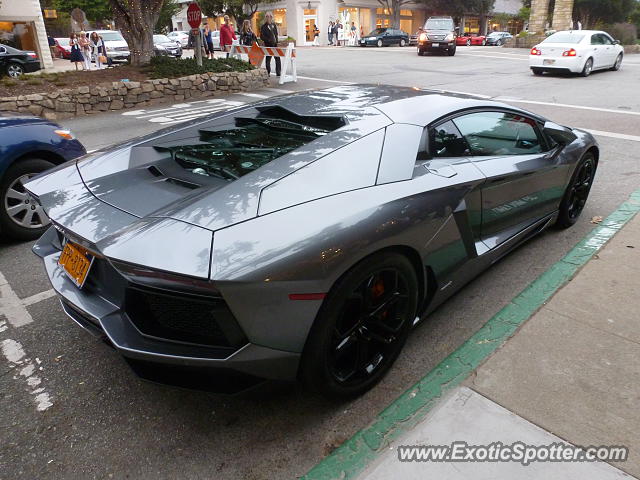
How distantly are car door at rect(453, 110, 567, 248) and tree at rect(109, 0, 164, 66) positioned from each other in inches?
473

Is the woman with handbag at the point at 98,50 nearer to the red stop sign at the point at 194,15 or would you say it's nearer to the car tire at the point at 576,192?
the red stop sign at the point at 194,15

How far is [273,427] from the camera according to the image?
7.39 ft

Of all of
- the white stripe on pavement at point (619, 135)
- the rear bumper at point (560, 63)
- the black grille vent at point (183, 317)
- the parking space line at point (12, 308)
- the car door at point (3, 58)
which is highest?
the car door at point (3, 58)

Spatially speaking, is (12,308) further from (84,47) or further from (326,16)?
(326,16)

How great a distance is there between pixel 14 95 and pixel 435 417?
451 inches

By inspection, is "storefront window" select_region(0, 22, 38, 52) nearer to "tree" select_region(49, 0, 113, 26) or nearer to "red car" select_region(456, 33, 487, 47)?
"tree" select_region(49, 0, 113, 26)

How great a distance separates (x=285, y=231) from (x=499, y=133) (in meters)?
2.23

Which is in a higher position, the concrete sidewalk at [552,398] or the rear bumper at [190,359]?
the rear bumper at [190,359]

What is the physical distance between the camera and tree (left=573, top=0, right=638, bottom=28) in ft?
131

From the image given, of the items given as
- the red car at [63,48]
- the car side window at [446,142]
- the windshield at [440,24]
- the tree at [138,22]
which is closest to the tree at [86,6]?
the red car at [63,48]

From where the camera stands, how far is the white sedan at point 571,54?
51.1 feet

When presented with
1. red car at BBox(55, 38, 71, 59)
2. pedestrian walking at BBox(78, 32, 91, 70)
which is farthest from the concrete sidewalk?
red car at BBox(55, 38, 71, 59)

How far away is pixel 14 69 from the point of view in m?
18.6

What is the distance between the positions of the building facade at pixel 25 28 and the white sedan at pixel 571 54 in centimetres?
2054
